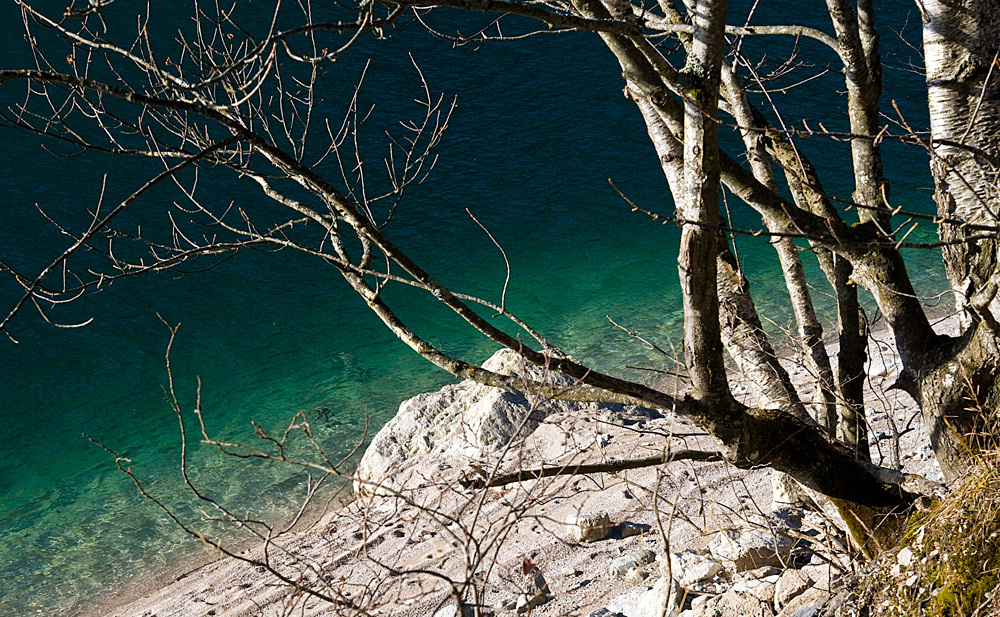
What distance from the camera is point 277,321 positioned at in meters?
11.5

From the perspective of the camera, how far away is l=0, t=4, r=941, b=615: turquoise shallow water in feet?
24.6

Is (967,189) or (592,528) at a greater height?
(967,189)

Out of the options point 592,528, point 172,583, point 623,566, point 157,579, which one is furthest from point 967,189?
point 157,579

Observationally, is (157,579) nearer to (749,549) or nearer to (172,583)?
(172,583)

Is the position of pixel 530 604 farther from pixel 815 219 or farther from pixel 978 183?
pixel 978 183

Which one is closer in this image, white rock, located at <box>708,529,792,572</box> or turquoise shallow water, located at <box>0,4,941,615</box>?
white rock, located at <box>708,529,792,572</box>

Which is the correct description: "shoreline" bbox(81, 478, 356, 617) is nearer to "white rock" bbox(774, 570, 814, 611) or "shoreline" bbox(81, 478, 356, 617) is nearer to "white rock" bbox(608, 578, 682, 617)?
"white rock" bbox(608, 578, 682, 617)

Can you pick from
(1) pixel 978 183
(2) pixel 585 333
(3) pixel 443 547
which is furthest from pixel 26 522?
(1) pixel 978 183

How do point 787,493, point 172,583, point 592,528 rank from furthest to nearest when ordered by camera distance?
point 172,583, point 592,528, point 787,493

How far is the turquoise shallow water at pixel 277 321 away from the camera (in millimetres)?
7488

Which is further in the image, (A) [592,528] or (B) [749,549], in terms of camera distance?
(A) [592,528]

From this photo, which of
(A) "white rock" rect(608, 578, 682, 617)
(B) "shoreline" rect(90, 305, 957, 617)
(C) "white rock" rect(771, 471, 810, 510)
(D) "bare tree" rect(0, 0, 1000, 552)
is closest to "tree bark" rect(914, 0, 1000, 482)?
(D) "bare tree" rect(0, 0, 1000, 552)

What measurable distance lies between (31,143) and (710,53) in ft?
59.5

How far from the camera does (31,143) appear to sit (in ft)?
56.0
